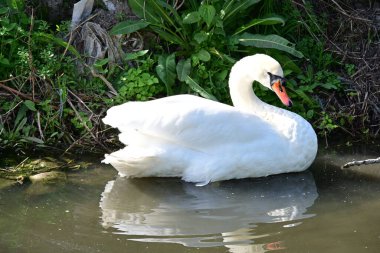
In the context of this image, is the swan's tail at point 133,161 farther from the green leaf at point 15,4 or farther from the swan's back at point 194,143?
the green leaf at point 15,4

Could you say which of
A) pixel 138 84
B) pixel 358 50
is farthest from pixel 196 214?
pixel 358 50

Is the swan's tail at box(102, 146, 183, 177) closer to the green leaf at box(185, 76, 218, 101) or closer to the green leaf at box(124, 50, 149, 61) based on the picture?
the green leaf at box(185, 76, 218, 101)

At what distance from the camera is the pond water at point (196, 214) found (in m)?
5.12

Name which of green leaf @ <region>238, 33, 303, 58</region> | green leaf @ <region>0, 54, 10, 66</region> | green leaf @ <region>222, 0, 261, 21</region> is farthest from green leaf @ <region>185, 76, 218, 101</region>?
green leaf @ <region>0, 54, 10, 66</region>

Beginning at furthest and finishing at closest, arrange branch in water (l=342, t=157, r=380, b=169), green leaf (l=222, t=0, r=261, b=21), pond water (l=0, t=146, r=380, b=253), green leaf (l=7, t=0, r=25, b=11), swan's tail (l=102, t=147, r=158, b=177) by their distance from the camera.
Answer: green leaf (l=7, t=0, r=25, b=11)
green leaf (l=222, t=0, r=261, b=21)
swan's tail (l=102, t=147, r=158, b=177)
branch in water (l=342, t=157, r=380, b=169)
pond water (l=0, t=146, r=380, b=253)

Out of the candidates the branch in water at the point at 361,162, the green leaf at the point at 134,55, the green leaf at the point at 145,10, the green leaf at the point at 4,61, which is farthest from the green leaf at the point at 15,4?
the branch in water at the point at 361,162

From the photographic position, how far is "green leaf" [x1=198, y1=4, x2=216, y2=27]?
7703mm

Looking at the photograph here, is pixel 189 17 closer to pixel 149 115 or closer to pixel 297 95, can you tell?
pixel 297 95

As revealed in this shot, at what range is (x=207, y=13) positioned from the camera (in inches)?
304

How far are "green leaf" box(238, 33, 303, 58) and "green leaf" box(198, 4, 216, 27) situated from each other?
14.2 inches

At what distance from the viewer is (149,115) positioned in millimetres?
6379

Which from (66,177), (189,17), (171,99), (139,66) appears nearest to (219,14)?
(189,17)

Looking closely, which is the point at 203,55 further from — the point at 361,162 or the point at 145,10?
the point at 361,162

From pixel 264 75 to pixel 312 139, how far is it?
2.24 feet
